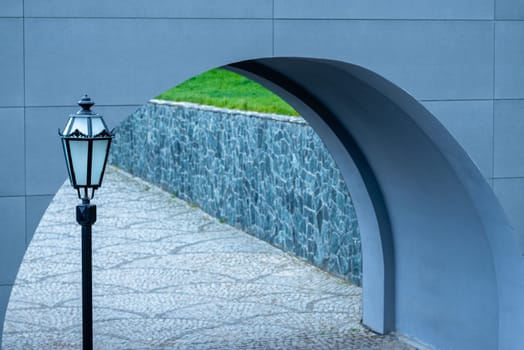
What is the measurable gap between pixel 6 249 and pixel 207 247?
363 inches

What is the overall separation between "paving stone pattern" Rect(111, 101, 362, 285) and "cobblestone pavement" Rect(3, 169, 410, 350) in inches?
12.7

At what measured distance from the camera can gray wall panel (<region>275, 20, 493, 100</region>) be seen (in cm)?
769

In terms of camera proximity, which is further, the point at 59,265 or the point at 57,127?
the point at 59,265

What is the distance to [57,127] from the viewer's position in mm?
7125

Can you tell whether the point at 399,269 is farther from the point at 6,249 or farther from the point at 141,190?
the point at 141,190

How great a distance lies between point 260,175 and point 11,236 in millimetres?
9944

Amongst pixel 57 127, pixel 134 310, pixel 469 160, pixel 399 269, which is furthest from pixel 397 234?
pixel 57 127

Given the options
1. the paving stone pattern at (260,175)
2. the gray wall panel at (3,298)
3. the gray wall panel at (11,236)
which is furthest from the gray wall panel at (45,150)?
the paving stone pattern at (260,175)

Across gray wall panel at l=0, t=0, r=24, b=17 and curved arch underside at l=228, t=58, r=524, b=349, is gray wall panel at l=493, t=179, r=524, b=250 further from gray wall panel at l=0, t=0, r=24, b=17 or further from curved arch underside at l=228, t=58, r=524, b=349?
gray wall panel at l=0, t=0, r=24, b=17

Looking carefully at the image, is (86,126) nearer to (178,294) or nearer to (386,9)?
(386,9)

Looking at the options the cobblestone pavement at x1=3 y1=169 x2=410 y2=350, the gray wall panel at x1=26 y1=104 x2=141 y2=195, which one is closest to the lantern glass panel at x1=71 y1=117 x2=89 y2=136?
the gray wall panel at x1=26 y1=104 x2=141 y2=195

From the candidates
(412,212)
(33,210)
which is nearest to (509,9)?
(412,212)

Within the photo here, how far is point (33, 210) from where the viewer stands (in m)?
7.16

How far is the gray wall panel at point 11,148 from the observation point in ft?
23.2
